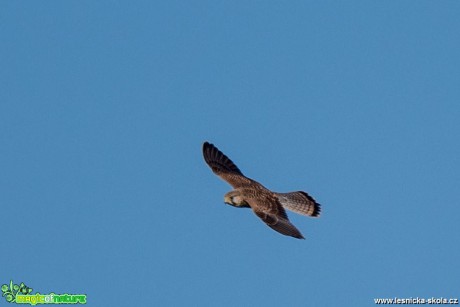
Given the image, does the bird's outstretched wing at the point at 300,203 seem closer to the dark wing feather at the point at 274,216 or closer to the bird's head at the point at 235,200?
the dark wing feather at the point at 274,216

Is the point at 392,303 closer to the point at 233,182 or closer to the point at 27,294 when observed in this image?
the point at 233,182

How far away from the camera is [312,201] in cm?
2397

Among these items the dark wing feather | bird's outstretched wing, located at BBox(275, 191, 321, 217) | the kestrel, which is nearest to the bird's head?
the kestrel

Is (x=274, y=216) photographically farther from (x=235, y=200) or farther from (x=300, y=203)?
(x=300, y=203)

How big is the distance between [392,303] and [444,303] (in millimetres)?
1507

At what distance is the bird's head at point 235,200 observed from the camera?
75.3 ft

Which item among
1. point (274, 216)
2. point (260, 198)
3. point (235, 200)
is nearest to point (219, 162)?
point (235, 200)

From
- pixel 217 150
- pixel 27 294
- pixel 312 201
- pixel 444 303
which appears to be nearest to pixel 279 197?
pixel 312 201

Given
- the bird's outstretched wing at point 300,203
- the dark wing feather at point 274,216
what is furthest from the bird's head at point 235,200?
the bird's outstretched wing at point 300,203

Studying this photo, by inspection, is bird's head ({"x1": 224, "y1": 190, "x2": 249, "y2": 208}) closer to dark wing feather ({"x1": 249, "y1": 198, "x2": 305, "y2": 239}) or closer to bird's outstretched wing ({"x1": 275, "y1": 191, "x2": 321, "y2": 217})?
dark wing feather ({"x1": 249, "y1": 198, "x2": 305, "y2": 239})

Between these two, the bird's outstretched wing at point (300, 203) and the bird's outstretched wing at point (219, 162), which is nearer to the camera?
the bird's outstretched wing at point (300, 203)

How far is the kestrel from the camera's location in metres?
21.2

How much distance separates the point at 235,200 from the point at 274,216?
1876mm

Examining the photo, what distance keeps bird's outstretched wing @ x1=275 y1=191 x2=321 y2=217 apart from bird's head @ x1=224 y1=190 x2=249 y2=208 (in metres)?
1.11
